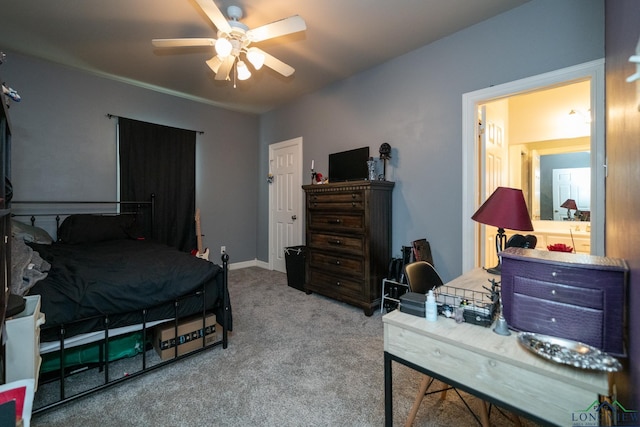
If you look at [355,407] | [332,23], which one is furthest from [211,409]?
[332,23]

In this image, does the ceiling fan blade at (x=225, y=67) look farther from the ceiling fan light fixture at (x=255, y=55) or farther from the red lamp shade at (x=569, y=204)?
the red lamp shade at (x=569, y=204)

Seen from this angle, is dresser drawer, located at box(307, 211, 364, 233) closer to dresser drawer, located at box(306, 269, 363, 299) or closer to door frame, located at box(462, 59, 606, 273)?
dresser drawer, located at box(306, 269, 363, 299)

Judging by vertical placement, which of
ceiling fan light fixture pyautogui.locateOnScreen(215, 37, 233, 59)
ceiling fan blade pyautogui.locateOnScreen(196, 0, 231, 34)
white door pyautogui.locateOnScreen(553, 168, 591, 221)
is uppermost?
ceiling fan blade pyautogui.locateOnScreen(196, 0, 231, 34)

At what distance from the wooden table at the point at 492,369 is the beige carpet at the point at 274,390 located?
0.56 m

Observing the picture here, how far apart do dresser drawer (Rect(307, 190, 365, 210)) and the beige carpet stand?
1.23m

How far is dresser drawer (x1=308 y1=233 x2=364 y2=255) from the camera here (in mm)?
2957

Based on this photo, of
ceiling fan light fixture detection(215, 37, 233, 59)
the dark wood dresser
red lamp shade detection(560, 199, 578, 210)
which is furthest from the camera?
red lamp shade detection(560, 199, 578, 210)

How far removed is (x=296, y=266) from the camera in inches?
149

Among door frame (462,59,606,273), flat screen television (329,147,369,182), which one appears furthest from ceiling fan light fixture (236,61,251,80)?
door frame (462,59,606,273)

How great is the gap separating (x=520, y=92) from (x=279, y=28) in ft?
6.55

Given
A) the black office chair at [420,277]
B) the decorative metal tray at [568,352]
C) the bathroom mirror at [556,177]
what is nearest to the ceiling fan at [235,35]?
the black office chair at [420,277]

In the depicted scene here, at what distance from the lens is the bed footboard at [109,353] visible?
A: 155 cm

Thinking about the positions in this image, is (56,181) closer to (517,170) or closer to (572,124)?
(517,170)

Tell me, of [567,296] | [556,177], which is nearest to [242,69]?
[567,296]
